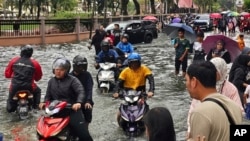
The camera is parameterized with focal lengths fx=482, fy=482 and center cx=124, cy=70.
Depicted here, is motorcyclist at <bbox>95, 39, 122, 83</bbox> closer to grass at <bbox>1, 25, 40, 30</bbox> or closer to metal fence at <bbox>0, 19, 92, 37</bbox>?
metal fence at <bbox>0, 19, 92, 37</bbox>

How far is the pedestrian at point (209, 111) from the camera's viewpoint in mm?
3064

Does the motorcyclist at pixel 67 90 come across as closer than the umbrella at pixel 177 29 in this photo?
Yes

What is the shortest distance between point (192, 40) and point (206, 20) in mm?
32153

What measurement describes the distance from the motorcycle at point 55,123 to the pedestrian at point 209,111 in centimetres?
298

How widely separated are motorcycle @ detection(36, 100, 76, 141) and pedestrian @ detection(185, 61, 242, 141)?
298 centimetres

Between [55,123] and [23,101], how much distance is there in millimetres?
3326

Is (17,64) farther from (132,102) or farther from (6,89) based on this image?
(6,89)

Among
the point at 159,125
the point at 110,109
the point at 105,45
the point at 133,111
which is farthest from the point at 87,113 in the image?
the point at 105,45

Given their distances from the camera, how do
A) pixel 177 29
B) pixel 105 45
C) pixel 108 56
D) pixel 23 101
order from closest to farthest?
pixel 23 101, pixel 105 45, pixel 108 56, pixel 177 29

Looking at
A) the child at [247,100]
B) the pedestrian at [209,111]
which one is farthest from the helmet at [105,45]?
the pedestrian at [209,111]

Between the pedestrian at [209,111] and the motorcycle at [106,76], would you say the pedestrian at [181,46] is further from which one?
the pedestrian at [209,111]

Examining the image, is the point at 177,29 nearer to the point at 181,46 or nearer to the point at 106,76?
the point at 181,46

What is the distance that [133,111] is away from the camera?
25.9 ft

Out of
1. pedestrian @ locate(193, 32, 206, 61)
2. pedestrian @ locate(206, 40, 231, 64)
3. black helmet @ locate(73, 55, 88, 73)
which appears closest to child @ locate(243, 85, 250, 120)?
pedestrian @ locate(206, 40, 231, 64)
